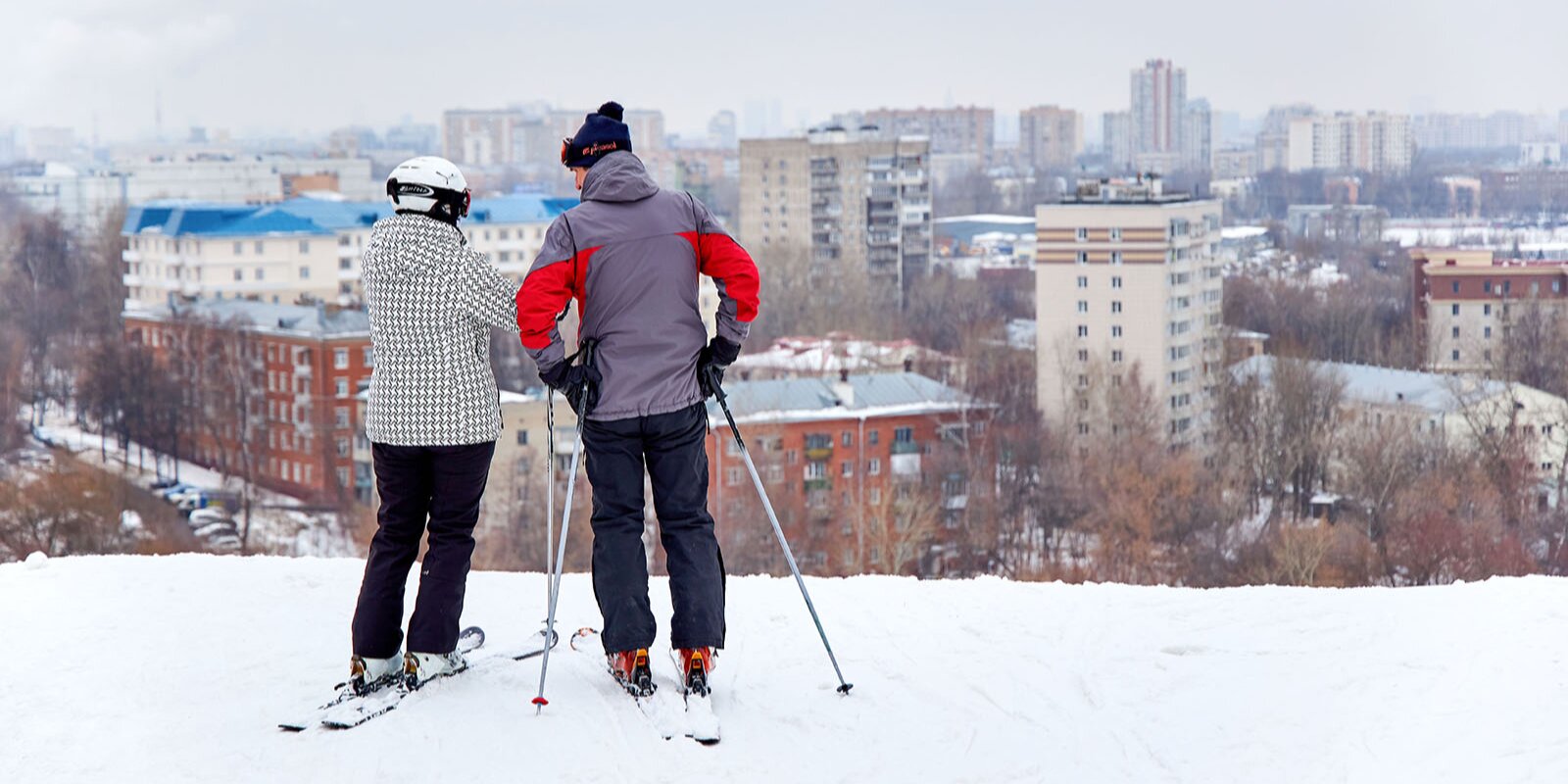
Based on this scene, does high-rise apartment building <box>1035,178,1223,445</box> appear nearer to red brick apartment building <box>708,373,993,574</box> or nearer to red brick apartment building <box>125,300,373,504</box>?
red brick apartment building <box>708,373,993,574</box>

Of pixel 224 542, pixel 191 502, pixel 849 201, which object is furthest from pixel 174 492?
pixel 849 201

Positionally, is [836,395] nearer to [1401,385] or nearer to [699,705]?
[1401,385]

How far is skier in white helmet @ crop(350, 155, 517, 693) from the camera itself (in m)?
3.26

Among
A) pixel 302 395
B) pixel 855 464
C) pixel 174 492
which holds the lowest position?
pixel 174 492

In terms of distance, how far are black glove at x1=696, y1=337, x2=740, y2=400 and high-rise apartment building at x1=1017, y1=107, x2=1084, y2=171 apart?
88.5 metres

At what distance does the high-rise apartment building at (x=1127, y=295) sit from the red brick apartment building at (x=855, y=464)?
16.5 feet

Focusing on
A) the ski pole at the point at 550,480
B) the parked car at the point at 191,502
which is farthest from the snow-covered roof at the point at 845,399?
the ski pole at the point at 550,480

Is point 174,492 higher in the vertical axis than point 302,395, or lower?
lower

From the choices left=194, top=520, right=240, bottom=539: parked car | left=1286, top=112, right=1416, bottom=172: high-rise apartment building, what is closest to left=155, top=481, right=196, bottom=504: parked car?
left=194, top=520, right=240, bottom=539: parked car

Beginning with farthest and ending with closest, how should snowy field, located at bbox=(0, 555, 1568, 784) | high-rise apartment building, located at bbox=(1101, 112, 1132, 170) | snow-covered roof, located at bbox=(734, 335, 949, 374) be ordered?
high-rise apartment building, located at bbox=(1101, 112, 1132, 170)
snow-covered roof, located at bbox=(734, 335, 949, 374)
snowy field, located at bbox=(0, 555, 1568, 784)

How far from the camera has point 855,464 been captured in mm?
26969

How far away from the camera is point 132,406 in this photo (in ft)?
109

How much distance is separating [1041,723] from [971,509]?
21731 mm

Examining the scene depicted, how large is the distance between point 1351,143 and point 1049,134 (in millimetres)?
35049
